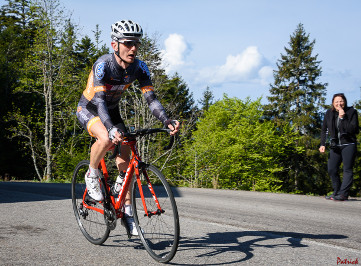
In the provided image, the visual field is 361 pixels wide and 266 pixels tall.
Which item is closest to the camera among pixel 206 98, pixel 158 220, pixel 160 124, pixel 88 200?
pixel 158 220

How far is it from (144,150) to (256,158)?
44.6ft

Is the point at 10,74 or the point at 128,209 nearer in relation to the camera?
the point at 128,209

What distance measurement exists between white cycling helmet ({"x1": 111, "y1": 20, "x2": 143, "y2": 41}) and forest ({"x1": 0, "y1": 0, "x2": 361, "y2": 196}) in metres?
13.2

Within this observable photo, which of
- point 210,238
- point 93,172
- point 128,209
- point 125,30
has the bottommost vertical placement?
point 210,238

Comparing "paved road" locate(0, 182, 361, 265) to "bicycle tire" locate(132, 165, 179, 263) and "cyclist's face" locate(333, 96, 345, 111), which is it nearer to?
"bicycle tire" locate(132, 165, 179, 263)

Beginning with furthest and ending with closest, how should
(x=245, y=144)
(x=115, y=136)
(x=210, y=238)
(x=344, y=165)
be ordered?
(x=245, y=144)
(x=344, y=165)
(x=210, y=238)
(x=115, y=136)

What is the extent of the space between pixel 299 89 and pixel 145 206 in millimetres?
41744

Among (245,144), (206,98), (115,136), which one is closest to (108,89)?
(115,136)

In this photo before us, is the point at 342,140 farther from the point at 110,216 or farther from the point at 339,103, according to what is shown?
the point at 110,216

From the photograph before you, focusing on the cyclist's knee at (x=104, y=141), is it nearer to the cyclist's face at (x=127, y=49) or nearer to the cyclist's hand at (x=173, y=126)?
the cyclist's hand at (x=173, y=126)

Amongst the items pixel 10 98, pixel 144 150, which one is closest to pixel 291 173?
pixel 144 150

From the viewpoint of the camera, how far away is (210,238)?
4594 millimetres

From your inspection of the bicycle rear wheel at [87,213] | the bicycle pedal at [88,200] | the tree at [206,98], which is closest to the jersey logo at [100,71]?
the bicycle rear wheel at [87,213]

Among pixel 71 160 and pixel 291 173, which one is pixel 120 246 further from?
pixel 291 173
